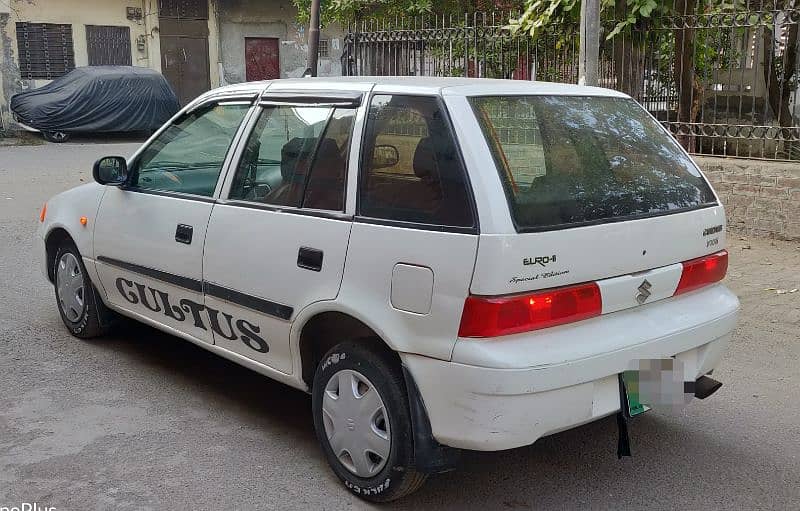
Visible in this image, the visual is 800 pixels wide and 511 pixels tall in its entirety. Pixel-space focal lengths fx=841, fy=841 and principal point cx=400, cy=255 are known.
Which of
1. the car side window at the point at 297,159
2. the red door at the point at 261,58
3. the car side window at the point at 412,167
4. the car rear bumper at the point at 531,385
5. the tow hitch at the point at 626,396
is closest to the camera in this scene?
the car rear bumper at the point at 531,385

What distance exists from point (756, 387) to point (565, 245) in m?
2.31

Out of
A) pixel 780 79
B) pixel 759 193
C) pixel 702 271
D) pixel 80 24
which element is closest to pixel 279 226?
pixel 702 271

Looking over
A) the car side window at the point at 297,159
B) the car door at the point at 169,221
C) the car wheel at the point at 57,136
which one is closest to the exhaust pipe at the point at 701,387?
the car side window at the point at 297,159

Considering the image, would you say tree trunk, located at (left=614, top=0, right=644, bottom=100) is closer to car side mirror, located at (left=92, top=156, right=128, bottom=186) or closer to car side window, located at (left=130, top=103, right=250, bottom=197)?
car side window, located at (left=130, top=103, right=250, bottom=197)

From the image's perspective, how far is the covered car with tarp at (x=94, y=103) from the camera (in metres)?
19.7

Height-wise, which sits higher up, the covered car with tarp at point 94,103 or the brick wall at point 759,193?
the covered car with tarp at point 94,103

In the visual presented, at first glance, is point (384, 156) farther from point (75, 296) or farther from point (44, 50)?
point (44, 50)

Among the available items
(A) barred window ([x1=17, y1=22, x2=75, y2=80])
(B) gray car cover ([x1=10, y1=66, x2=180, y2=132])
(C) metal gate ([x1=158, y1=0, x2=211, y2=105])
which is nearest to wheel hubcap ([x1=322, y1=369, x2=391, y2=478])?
(B) gray car cover ([x1=10, y1=66, x2=180, y2=132])

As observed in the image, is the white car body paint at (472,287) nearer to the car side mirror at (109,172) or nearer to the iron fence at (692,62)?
the car side mirror at (109,172)

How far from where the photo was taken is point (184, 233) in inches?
169

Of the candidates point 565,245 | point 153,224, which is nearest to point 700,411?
point 565,245

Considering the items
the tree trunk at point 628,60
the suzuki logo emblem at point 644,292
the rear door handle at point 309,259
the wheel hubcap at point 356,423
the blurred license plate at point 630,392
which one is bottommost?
the wheel hubcap at point 356,423

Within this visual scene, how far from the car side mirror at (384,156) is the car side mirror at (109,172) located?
199cm

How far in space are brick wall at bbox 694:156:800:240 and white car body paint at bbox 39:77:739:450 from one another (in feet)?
16.6
